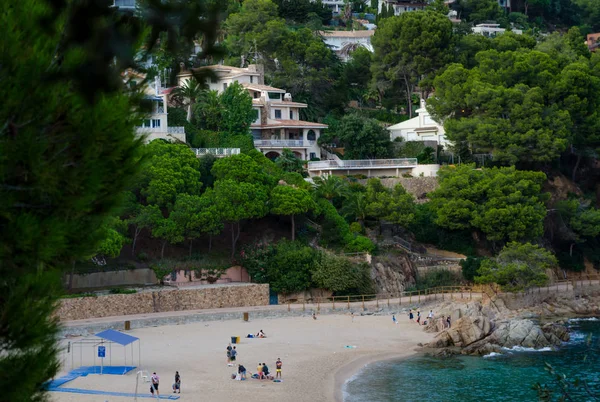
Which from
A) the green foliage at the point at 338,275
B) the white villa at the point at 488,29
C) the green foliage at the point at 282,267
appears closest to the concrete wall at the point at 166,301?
the green foliage at the point at 282,267

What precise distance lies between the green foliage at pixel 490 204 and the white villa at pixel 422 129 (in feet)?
27.6

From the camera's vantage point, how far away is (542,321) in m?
45.3

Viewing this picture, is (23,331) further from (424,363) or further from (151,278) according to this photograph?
(151,278)

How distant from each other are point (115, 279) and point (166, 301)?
2702mm

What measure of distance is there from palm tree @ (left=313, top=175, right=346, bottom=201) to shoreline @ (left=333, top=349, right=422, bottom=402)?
Result: 14828 millimetres

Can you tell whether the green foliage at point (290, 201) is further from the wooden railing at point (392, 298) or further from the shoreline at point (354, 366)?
the shoreline at point (354, 366)

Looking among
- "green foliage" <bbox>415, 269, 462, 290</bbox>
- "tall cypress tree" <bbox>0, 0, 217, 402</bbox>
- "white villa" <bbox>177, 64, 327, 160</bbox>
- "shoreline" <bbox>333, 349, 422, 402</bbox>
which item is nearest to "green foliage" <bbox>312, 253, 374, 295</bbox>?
"green foliage" <bbox>415, 269, 462, 290</bbox>

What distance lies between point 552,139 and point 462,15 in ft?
156

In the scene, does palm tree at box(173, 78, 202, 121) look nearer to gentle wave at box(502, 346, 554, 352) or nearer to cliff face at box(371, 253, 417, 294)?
cliff face at box(371, 253, 417, 294)

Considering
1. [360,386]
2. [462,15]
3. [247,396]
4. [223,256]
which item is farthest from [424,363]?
[462,15]

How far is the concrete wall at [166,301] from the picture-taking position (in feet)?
130

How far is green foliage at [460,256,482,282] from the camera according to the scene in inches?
1929

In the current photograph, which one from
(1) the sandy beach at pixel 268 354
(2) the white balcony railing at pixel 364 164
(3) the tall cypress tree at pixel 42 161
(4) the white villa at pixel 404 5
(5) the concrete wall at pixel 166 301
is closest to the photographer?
(3) the tall cypress tree at pixel 42 161

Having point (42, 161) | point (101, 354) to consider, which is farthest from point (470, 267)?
point (42, 161)
